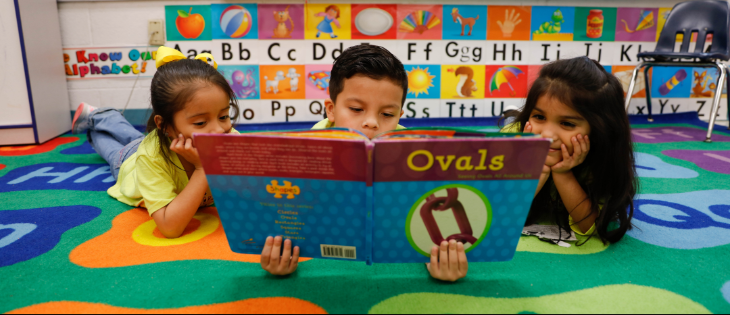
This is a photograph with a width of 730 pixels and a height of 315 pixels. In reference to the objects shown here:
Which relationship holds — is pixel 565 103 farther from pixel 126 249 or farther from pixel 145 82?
pixel 145 82

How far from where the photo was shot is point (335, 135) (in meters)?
0.55

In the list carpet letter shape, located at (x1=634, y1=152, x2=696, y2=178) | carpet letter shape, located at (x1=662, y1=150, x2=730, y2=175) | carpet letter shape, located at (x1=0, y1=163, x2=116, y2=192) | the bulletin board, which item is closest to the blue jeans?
carpet letter shape, located at (x1=0, y1=163, x2=116, y2=192)

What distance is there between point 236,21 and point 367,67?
1.55 metres

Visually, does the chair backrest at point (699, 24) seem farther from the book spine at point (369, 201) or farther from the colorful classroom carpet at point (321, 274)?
the book spine at point (369, 201)

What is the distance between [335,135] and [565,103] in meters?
0.56

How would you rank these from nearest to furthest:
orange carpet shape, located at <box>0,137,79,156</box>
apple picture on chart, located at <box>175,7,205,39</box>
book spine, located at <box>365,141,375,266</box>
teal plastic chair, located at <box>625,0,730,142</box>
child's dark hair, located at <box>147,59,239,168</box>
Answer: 1. book spine, located at <box>365,141,375,266</box>
2. child's dark hair, located at <box>147,59,239,168</box>
3. orange carpet shape, located at <box>0,137,79,156</box>
4. teal plastic chair, located at <box>625,0,730,142</box>
5. apple picture on chart, located at <box>175,7,205,39</box>

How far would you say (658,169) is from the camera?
145cm

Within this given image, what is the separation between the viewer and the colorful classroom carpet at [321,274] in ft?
2.06

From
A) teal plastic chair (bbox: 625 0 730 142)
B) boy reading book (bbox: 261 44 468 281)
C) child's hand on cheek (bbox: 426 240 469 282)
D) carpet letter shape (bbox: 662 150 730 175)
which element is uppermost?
teal plastic chair (bbox: 625 0 730 142)

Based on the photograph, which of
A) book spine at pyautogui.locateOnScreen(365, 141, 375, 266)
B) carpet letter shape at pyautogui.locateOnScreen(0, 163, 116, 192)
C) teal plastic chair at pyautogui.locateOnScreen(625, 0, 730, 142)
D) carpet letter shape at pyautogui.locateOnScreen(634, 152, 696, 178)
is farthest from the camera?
teal plastic chair at pyautogui.locateOnScreen(625, 0, 730, 142)

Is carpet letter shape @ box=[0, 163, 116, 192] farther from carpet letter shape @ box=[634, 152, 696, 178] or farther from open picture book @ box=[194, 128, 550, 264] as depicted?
carpet letter shape @ box=[634, 152, 696, 178]

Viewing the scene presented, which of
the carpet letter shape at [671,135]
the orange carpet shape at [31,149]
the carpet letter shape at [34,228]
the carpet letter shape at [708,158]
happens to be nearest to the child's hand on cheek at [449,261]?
the carpet letter shape at [34,228]

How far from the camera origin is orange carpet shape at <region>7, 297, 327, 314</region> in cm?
60

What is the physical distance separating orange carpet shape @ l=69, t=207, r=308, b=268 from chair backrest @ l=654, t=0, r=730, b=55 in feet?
7.68
